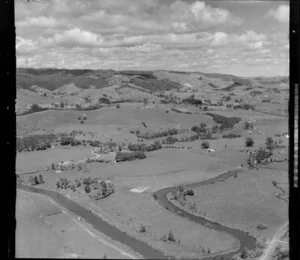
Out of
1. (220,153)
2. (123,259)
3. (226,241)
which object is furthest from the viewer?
(220,153)

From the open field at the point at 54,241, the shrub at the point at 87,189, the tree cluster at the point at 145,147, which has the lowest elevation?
the shrub at the point at 87,189

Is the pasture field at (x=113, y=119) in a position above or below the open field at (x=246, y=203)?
above

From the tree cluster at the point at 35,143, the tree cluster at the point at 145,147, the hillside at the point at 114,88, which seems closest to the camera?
the tree cluster at the point at 35,143

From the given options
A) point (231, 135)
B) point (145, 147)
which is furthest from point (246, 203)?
point (231, 135)

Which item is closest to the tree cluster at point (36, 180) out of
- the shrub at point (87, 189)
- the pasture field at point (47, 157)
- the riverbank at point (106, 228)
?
the riverbank at point (106, 228)

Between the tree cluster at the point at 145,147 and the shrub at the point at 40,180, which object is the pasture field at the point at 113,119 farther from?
the shrub at the point at 40,180

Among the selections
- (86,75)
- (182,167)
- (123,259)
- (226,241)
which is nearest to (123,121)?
(182,167)

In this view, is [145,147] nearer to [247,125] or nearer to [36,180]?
[36,180]

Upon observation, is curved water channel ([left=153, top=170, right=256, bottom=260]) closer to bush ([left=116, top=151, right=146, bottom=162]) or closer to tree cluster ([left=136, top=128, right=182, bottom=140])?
bush ([left=116, top=151, right=146, bottom=162])

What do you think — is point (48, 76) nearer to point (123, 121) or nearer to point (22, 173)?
point (123, 121)

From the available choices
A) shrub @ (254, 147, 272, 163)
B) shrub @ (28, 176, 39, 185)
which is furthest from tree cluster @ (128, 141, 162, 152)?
shrub @ (28, 176, 39, 185)

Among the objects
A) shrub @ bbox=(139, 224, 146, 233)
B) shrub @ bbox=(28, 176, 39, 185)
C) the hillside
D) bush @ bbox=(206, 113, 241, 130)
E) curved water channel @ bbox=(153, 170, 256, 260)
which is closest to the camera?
shrub @ bbox=(139, 224, 146, 233)
